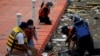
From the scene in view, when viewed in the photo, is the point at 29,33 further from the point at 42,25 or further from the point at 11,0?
the point at 11,0

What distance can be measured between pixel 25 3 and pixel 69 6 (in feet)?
8.26

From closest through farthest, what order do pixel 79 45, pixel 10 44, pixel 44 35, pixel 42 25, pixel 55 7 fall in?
pixel 10 44, pixel 79 45, pixel 44 35, pixel 42 25, pixel 55 7

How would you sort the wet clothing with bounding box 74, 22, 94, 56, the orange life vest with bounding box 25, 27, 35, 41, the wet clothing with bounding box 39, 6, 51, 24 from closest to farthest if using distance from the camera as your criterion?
1. the orange life vest with bounding box 25, 27, 35, 41
2. the wet clothing with bounding box 74, 22, 94, 56
3. the wet clothing with bounding box 39, 6, 51, 24

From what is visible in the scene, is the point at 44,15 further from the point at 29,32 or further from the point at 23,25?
the point at 23,25

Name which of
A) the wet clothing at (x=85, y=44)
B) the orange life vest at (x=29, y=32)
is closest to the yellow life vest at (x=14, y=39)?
the orange life vest at (x=29, y=32)

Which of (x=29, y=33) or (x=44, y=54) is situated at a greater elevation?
(x=29, y=33)

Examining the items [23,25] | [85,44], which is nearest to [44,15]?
[85,44]

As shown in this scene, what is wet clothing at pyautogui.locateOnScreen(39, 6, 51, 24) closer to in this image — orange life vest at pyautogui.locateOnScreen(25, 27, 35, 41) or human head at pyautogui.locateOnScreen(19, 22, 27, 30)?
orange life vest at pyautogui.locateOnScreen(25, 27, 35, 41)

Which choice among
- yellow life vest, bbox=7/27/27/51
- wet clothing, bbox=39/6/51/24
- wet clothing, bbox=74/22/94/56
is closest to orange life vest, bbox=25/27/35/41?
yellow life vest, bbox=7/27/27/51

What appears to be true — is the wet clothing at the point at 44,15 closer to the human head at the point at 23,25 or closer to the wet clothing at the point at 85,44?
the wet clothing at the point at 85,44

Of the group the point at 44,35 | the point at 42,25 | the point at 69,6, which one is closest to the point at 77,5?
the point at 69,6

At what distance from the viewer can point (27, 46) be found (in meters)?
10.6

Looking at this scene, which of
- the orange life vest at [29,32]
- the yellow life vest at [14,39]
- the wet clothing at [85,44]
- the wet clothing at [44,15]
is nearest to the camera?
the yellow life vest at [14,39]

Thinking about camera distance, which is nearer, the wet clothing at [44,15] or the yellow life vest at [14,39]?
the yellow life vest at [14,39]
